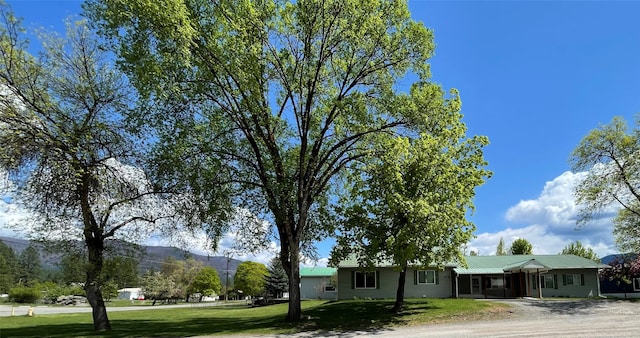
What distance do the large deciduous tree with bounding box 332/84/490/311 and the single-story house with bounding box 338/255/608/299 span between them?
12864 mm

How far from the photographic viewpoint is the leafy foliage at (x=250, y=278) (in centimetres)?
7294

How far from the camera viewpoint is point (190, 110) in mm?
20219

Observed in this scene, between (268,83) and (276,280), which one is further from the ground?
(268,83)

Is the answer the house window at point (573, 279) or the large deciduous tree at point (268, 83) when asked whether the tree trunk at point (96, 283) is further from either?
the house window at point (573, 279)

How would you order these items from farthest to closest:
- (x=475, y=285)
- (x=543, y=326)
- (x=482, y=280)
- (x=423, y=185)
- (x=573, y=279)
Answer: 1. (x=475, y=285)
2. (x=482, y=280)
3. (x=573, y=279)
4. (x=423, y=185)
5. (x=543, y=326)

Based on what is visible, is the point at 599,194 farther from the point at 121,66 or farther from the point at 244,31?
the point at 121,66

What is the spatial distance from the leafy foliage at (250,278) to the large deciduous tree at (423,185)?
52.8 meters

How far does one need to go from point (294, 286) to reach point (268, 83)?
9742 mm

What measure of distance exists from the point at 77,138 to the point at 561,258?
123 feet

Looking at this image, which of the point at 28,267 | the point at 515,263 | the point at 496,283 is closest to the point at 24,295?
the point at 28,267

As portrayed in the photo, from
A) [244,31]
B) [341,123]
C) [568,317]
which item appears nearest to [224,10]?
[244,31]

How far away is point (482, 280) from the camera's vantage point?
37125 mm

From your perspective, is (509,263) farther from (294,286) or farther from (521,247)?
(294,286)

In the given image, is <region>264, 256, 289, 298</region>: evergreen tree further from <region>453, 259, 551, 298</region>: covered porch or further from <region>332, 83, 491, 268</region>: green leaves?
<region>332, 83, 491, 268</region>: green leaves
